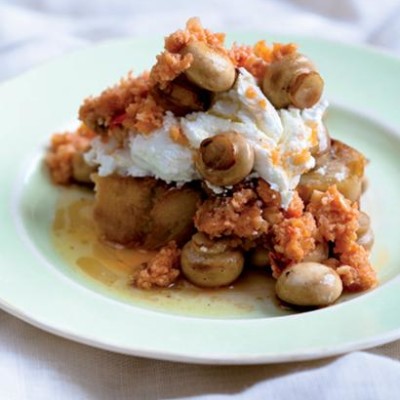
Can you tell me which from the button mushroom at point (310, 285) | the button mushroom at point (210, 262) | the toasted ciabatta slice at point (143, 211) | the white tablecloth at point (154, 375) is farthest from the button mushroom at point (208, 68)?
the white tablecloth at point (154, 375)

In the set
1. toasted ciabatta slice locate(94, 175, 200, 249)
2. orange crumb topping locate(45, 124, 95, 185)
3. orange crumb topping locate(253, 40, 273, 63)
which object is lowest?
orange crumb topping locate(45, 124, 95, 185)

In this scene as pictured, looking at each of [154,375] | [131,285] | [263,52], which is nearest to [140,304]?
[131,285]

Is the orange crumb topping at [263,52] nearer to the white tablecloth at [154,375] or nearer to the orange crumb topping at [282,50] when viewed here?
the orange crumb topping at [282,50]

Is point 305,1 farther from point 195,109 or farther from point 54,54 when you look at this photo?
point 195,109

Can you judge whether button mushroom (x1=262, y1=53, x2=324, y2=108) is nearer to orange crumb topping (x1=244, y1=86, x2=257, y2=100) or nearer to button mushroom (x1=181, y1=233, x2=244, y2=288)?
orange crumb topping (x1=244, y1=86, x2=257, y2=100)

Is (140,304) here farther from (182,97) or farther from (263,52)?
(263,52)

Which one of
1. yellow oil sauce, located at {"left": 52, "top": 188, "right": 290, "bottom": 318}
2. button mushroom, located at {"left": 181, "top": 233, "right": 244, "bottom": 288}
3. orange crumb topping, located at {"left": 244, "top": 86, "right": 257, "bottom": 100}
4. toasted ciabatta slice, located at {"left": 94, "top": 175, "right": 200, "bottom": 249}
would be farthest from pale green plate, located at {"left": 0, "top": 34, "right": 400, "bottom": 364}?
orange crumb topping, located at {"left": 244, "top": 86, "right": 257, "bottom": 100}

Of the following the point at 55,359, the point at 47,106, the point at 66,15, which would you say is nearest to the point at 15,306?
the point at 55,359
